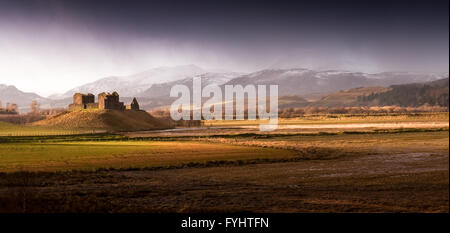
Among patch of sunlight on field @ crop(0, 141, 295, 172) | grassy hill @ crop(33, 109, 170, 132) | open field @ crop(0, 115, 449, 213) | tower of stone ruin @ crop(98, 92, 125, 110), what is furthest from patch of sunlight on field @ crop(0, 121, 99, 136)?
open field @ crop(0, 115, 449, 213)

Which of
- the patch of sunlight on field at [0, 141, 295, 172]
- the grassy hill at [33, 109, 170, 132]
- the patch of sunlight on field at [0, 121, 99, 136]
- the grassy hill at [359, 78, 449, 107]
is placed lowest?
the patch of sunlight on field at [0, 141, 295, 172]

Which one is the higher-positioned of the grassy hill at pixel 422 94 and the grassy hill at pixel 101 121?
the grassy hill at pixel 422 94

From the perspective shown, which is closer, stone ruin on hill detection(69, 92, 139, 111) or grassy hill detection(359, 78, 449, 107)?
grassy hill detection(359, 78, 449, 107)

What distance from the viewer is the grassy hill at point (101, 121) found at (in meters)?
74.8

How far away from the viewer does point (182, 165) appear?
83.9 feet

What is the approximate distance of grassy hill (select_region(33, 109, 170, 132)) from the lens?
7475 centimetres

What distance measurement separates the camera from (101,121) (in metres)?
77.4

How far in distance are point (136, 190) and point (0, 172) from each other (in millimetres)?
10461

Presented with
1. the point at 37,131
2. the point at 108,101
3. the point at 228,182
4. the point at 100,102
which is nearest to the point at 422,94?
the point at 228,182

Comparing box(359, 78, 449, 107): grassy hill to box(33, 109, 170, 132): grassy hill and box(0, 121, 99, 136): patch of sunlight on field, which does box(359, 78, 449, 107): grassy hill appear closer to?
box(0, 121, 99, 136): patch of sunlight on field

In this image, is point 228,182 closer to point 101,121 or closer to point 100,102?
point 101,121

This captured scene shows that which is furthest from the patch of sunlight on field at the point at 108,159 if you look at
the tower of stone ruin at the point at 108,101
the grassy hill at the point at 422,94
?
the tower of stone ruin at the point at 108,101

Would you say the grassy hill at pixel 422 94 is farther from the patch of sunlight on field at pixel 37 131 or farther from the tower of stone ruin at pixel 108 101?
the tower of stone ruin at pixel 108 101
